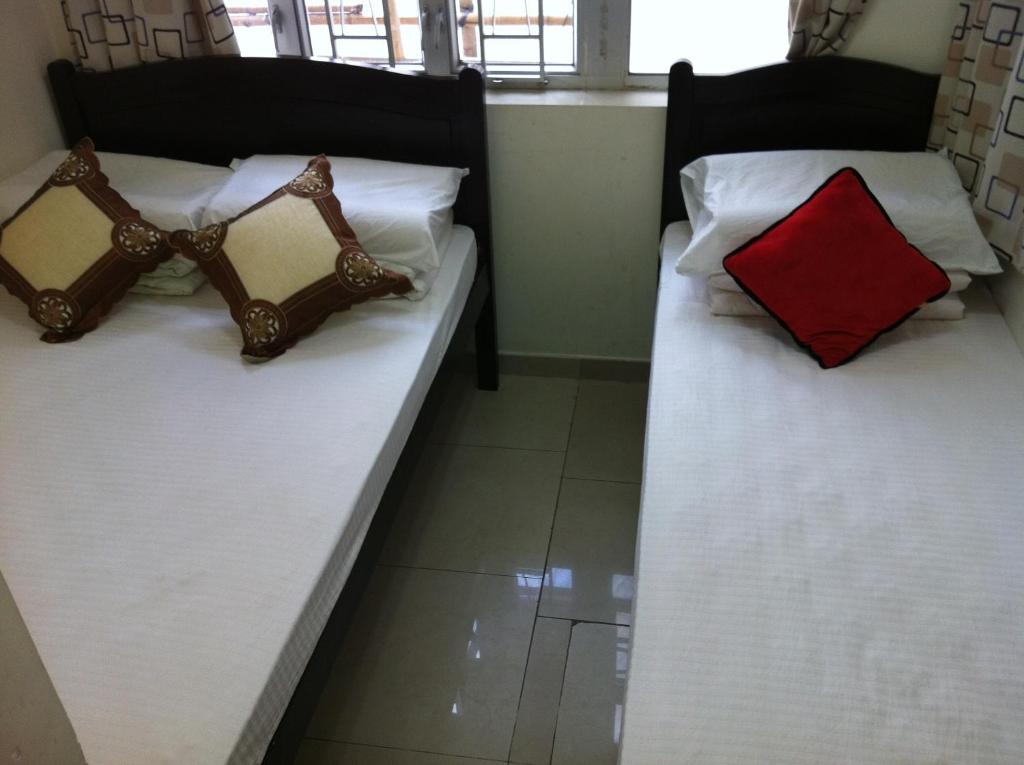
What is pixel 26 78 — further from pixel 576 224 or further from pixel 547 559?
pixel 547 559

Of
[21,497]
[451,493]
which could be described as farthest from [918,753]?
[21,497]

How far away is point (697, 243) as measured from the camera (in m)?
2.06

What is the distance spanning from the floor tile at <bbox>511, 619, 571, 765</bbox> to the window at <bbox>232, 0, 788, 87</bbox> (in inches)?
61.8

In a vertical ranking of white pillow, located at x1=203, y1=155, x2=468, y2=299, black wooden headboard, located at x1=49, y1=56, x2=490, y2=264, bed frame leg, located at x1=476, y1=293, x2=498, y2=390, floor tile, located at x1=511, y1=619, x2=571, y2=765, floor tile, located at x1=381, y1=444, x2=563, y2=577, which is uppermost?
black wooden headboard, located at x1=49, y1=56, x2=490, y2=264

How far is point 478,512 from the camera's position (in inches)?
92.2

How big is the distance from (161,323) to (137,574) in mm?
905

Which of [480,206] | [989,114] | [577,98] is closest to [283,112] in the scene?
[480,206]

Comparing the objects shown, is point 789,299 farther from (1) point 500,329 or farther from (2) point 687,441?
(1) point 500,329

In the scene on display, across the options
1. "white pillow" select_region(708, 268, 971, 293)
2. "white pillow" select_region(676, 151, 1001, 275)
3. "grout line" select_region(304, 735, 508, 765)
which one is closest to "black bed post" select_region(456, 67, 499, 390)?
"white pillow" select_region(676, 151, 1001, 275)

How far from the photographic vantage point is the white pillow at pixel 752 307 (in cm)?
202

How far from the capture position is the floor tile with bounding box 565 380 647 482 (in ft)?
8.13

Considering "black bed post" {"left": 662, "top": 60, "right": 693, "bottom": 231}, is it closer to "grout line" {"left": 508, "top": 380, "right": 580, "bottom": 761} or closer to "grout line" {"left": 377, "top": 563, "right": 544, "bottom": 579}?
"grout line" {"left": 508, "top": 380, "right": 580, "bottom": 761}

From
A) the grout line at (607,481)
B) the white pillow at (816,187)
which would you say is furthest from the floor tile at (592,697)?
the white pillow at (816,187)

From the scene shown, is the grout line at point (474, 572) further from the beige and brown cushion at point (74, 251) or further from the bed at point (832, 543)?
the beige and brown cushion at point (74, 251)
